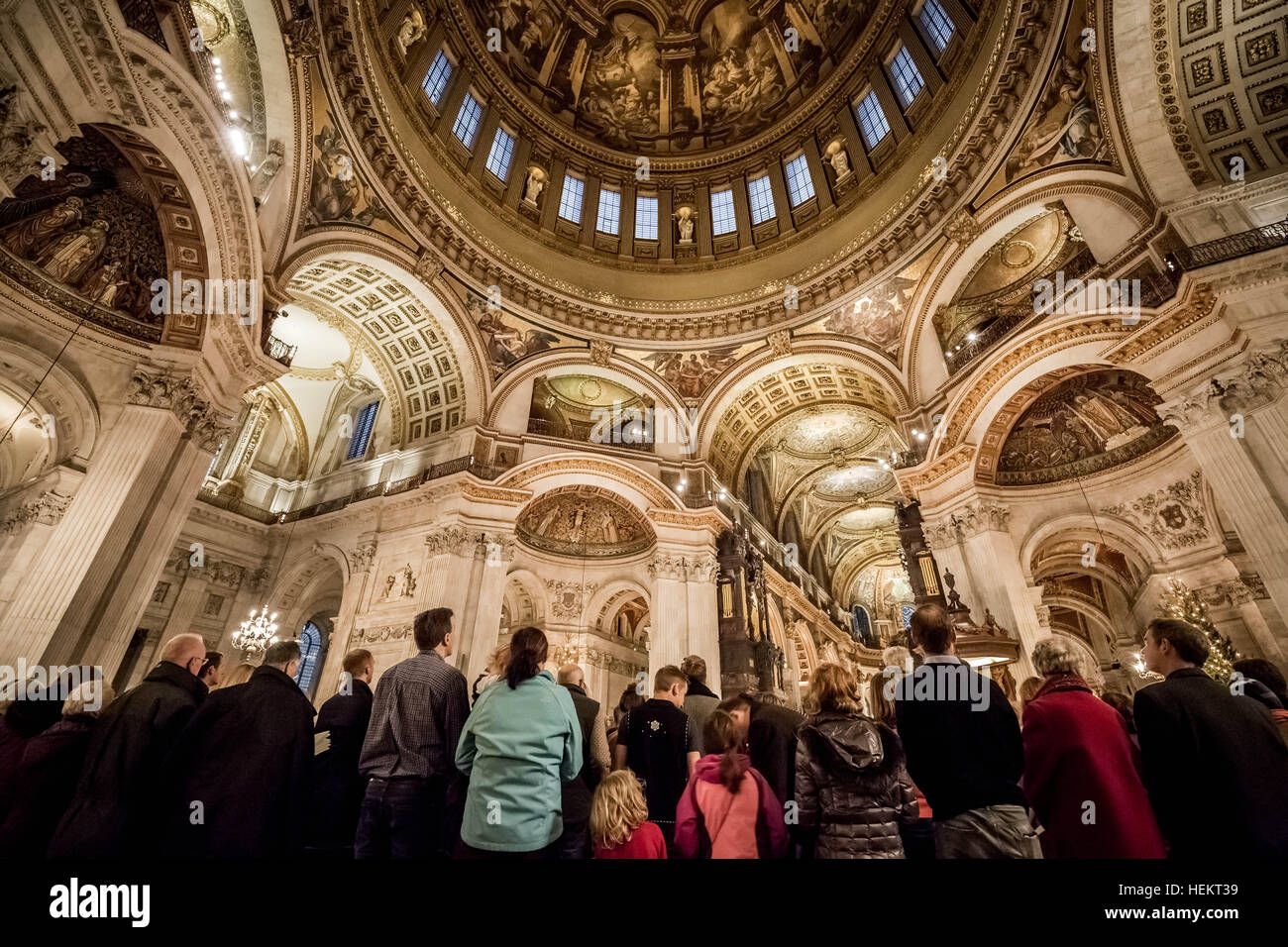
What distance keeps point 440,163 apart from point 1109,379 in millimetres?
18090

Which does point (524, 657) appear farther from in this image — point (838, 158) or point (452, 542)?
point (838, 158)

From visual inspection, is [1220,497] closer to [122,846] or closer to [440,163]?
[122,846]

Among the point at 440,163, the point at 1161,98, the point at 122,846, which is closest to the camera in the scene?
the point at 122,846

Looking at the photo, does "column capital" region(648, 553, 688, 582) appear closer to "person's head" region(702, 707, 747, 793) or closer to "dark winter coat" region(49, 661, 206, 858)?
"person's head" region(702, 707, 747, 793)

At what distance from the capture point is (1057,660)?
295 centimetres

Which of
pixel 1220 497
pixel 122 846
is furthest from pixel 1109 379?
pixel 122 846

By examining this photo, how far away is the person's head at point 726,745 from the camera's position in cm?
282

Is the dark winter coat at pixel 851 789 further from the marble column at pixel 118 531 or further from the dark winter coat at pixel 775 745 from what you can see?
the marble column at pixel 118 531

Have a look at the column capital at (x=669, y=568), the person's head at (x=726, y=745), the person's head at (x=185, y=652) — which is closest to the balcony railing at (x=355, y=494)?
→ the column capital at (x=669, y=568)

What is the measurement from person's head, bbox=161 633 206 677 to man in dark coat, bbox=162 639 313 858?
0.52 meters

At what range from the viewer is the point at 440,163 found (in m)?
16.0

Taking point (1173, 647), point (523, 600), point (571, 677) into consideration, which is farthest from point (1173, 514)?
point (523, 600)
